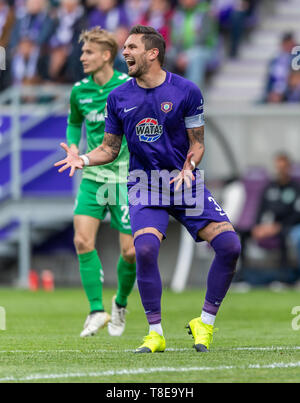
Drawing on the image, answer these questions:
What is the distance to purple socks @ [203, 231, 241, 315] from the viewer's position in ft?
23.8

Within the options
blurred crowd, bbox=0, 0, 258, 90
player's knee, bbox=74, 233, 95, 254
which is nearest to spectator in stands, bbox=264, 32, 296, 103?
blurred crowd, bbox=0, 0, 258, 90

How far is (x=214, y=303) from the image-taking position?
7363mm

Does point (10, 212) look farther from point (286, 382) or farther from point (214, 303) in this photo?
point (286, 382)

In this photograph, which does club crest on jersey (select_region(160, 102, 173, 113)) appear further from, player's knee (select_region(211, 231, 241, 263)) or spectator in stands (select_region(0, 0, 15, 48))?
spectator in stands (select_region(0, 0, 15, 48))

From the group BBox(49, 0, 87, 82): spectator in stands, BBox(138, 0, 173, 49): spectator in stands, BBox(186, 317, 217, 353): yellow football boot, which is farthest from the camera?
BBox(138, 0, 173, 49): spectator in stands

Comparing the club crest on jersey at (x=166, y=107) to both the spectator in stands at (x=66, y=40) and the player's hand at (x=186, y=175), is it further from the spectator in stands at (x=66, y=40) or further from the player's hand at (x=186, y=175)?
the spectator in stands at (x=66, y=40)

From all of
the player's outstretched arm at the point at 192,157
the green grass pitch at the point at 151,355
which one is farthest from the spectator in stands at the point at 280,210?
the player's outstretched arm at the point at 192,157

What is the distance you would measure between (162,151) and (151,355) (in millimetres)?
1409

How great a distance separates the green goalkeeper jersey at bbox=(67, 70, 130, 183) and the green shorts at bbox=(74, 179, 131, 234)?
62 mm

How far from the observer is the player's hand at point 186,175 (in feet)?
23.2

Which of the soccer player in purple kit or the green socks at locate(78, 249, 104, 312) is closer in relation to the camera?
the soccer player in purple kit

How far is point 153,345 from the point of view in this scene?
279 inches
